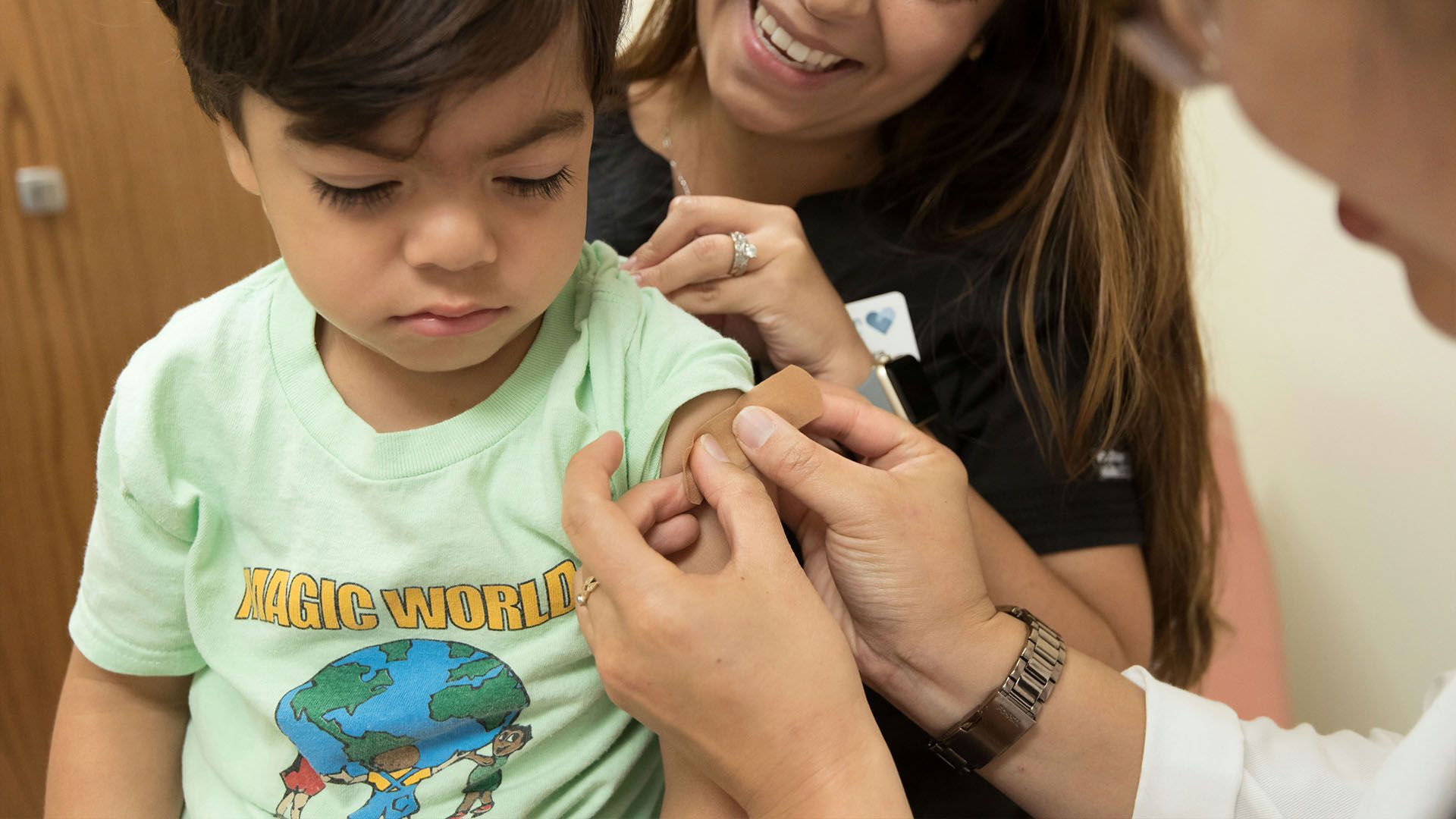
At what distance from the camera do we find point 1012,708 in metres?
0.90

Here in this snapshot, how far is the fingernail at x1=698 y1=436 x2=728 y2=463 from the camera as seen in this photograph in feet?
2.55

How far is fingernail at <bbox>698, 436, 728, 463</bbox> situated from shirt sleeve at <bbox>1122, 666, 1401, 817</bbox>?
0.47 meters

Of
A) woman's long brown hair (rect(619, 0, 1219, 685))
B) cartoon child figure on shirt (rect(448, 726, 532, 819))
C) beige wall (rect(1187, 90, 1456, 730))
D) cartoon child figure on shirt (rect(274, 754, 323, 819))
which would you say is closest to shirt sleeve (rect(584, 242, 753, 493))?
cartoon child figure on shirt (rect(448, 726, 532, 819))

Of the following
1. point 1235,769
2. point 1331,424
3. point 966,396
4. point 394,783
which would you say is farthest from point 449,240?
point 1331,424

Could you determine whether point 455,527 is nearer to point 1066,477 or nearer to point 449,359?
point 449,359

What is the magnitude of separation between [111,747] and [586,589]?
0.49 meters

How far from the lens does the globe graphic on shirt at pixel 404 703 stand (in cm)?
81

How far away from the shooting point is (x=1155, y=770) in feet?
3.03

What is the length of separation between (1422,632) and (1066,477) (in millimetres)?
912

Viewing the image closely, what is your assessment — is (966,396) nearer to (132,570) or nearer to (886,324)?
(886,324)

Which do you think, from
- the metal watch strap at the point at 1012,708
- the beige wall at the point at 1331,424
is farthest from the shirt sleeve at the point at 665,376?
the beige wall at the point at 1331,424

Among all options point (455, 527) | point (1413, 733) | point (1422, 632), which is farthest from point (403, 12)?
Result: point (1422, 632)

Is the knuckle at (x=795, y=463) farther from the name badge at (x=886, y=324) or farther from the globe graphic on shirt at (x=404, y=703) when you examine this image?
the name badge at (x=886, y=324)

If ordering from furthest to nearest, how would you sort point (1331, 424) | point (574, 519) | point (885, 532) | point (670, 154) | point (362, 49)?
point (1331, 424) < point (670, 154) < point (885, 532) < point (574, 519) < point (362, 49)
